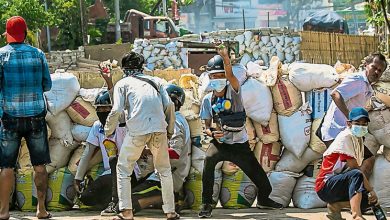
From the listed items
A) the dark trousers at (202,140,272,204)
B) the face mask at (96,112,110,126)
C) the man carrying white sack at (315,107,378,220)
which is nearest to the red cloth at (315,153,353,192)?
the man carrying white sack at (315,107,378,220)

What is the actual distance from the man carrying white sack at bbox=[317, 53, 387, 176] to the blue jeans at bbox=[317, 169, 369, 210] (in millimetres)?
650

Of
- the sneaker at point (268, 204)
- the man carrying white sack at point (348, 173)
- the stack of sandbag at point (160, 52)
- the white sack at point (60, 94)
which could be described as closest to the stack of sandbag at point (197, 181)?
the sneaker at point (268, 204)

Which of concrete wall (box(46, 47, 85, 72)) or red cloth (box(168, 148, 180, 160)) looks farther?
concrete wall (box(46, 47, 85, 72))

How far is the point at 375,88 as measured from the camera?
27.7ft

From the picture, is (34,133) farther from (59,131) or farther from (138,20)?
(138,20)

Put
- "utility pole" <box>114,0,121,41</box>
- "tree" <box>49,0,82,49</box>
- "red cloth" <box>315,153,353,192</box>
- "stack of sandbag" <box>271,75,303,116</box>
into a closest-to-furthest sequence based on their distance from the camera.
Answer: "red cloth" <box>315,153,353,192</box>, "stack of sandbag" <box>271,75,303,116</box>, "tree" <box>49,0,82,49</box>, "utility pole" <box>114,0,121,41</box>

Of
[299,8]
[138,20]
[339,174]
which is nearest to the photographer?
[339,174]

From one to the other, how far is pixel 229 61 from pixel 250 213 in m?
1.48

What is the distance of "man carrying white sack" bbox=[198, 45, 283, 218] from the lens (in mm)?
8133

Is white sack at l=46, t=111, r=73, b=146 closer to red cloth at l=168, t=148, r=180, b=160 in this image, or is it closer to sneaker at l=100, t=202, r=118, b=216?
sneaker at l=100, t=202, r=118, b=216

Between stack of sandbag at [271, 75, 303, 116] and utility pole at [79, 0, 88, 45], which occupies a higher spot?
stack of sandbag at [271, 75, 303, 116]

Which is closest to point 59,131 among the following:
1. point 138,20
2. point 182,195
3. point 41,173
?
point 41,173

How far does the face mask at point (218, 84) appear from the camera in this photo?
26.6 feet

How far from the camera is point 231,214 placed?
8.39 m
